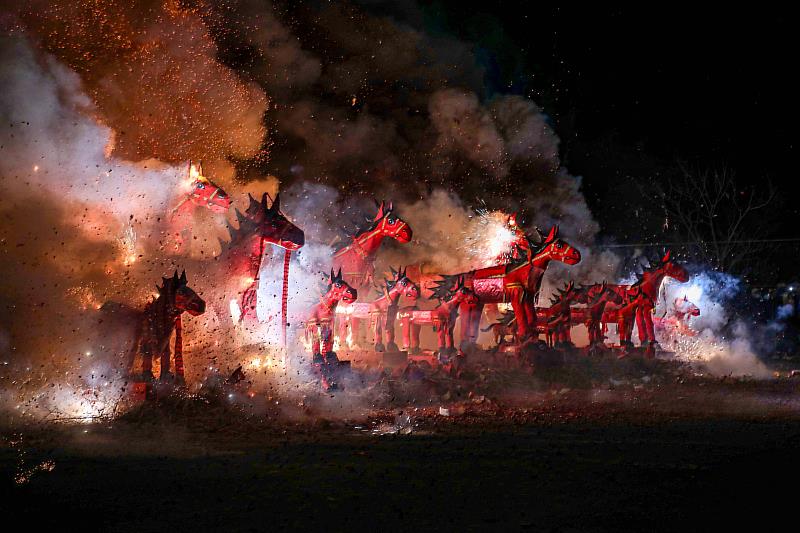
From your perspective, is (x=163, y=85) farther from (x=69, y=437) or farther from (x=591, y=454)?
(x=591, y=454)

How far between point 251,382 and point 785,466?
30.3 ft

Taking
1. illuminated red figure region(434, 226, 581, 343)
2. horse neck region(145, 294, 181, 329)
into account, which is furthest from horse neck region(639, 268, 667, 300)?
horse neck region(145, 294, 181, 329)

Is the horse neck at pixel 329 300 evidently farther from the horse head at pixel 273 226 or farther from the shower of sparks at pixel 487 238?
the shower of sparks at pixel 487 238

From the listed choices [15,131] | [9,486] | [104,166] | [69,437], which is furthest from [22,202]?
[9,486]

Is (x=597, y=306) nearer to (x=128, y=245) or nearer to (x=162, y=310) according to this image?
(x=162, y=310)

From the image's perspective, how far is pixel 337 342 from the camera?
24062mm

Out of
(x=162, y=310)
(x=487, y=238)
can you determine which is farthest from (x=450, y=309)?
(x=487, y=238)

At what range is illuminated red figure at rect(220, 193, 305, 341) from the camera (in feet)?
53.2

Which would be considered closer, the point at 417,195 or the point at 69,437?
the point at 69,437

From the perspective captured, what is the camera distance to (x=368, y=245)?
64.5 ft

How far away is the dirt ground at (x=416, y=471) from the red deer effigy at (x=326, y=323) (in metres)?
2.45

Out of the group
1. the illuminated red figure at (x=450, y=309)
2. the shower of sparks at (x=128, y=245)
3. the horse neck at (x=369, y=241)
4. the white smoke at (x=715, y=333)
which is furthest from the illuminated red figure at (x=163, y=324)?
the white smoke at (x=715, y=333)

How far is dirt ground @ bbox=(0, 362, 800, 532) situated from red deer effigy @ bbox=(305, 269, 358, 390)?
2445mm

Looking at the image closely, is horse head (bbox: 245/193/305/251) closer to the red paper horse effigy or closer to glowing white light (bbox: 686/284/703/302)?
the red paper horse effigy
